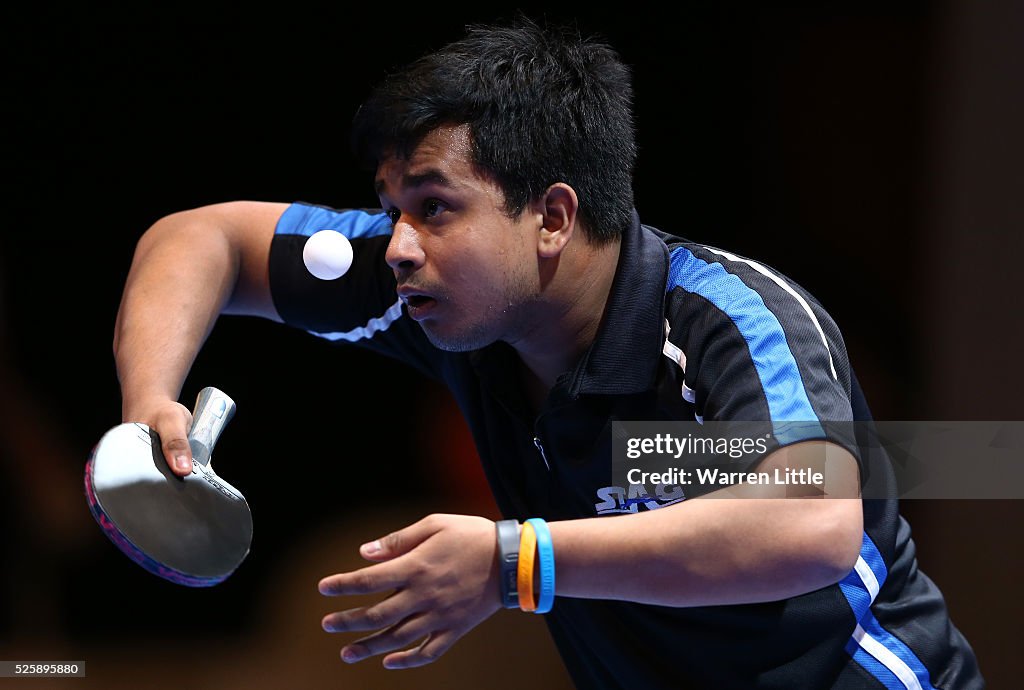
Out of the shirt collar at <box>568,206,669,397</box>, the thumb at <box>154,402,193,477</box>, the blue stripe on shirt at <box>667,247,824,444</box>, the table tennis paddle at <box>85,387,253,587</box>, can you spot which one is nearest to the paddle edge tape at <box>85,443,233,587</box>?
the table tennis paddle at <box>85,387,253,587</box>

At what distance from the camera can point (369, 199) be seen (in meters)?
3.55

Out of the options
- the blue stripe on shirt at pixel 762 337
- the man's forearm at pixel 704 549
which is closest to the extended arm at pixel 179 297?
the man's forearm at pixel 704 549

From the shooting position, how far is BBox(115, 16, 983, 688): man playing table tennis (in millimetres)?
1801

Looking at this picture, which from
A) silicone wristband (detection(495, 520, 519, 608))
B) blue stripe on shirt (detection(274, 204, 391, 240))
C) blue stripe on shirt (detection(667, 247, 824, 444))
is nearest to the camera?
silicone wristband (detection(495, 520, 519, 608))

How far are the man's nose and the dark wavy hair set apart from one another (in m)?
0.14

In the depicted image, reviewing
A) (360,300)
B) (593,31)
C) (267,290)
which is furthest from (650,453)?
(593,31)

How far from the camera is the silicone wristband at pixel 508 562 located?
147cm

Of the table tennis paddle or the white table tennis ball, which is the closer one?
the table tennis paddle

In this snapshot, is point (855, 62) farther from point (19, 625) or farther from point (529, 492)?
point (19, 625)

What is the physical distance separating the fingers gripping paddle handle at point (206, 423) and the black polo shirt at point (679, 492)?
57 cm

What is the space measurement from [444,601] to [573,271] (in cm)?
82

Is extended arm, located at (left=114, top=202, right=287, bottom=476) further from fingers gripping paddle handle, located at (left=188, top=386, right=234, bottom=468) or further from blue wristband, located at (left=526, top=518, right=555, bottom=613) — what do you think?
blue wristband, located at (left=526, top=518, right=555, bottom=613)

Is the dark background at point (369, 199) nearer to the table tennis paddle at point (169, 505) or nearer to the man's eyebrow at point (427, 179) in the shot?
the man's eyebrow at point (427, 179)

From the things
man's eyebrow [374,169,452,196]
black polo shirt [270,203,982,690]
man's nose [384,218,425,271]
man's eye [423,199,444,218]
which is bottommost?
black polo shirt [270,203,982,690]
